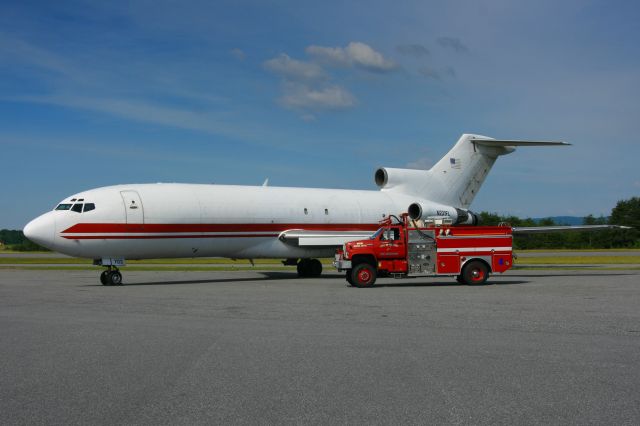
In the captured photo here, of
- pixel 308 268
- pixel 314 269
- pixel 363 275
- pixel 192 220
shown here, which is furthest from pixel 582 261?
pixel 192 220

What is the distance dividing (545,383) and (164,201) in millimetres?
19806

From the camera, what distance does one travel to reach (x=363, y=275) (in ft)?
71.7

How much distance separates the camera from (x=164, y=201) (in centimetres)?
2497

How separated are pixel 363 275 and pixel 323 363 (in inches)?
542

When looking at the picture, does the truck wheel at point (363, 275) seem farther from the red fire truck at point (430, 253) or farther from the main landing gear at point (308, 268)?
the main landing gear at point (308, 268)

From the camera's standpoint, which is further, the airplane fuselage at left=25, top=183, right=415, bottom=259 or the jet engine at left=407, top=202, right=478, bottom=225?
the jet engine at left=407, top=202, right=478, bottom=225

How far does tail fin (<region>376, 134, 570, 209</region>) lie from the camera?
33.4m

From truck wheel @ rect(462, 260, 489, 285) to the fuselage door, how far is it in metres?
11.5

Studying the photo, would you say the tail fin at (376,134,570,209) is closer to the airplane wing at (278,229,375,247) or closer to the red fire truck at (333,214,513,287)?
the airplane wing at (278,229,375,247)

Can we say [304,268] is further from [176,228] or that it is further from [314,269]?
[176,228]

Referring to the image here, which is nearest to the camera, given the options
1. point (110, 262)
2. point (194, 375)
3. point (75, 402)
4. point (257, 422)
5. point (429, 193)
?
point (257, 422)

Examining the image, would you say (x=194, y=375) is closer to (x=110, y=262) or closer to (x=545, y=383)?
(x=545, y=383)

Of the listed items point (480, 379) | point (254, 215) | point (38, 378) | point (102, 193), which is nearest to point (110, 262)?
point (102, 193)

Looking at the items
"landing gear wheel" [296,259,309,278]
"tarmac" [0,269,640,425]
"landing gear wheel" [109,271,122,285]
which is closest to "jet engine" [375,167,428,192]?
"landing gear wheel" [296,259,309,278]
